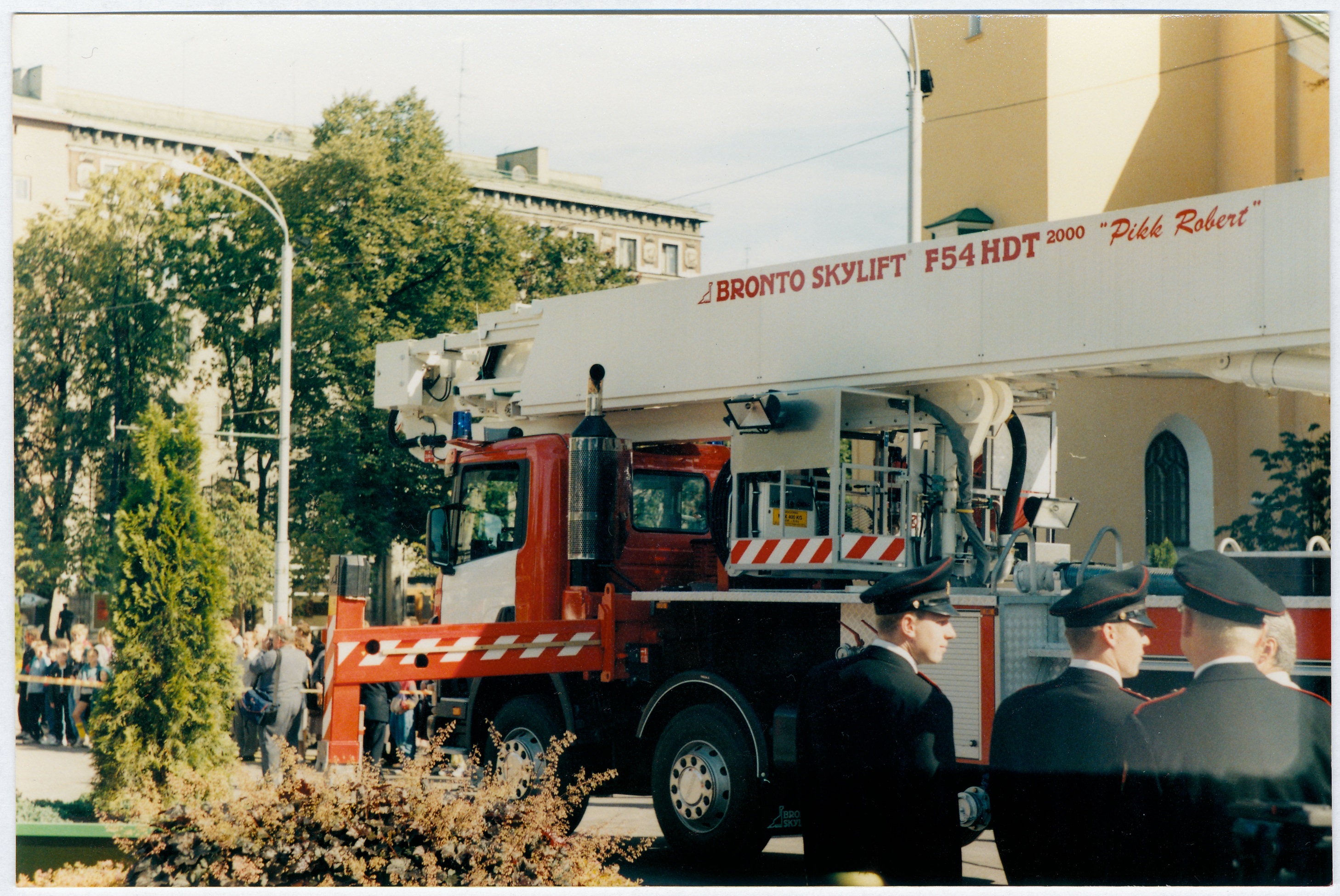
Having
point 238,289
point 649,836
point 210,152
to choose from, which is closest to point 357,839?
point 649,836

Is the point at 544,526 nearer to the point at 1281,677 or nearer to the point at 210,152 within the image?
the point at 1281,677

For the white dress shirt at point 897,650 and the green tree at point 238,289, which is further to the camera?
the green tree at point 238,289

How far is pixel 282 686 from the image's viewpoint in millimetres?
11484

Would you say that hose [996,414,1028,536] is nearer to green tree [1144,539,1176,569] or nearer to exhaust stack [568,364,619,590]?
green tree [1144,539,1176,569]

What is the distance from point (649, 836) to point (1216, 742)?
4373mm

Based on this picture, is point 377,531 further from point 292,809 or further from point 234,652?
point 292,809

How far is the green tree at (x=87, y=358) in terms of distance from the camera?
11242mm

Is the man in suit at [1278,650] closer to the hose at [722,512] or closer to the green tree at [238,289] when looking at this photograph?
the hose at [722,512]

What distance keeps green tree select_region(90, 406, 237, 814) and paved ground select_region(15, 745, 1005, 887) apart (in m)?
0.49

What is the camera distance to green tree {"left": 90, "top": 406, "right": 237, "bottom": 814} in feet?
32.3

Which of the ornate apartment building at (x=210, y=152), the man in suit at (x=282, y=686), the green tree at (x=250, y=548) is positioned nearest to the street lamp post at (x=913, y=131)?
the ornate apartment building at (x=210, y=152)

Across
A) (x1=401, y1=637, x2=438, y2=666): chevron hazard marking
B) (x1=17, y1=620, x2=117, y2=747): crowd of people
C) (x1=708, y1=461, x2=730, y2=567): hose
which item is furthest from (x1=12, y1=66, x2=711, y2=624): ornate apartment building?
(x1=401, y1=637, x2=438, y2=666): chevron hazard marking

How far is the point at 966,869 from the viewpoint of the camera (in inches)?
269

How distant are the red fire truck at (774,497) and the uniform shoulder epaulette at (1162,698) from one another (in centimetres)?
11
